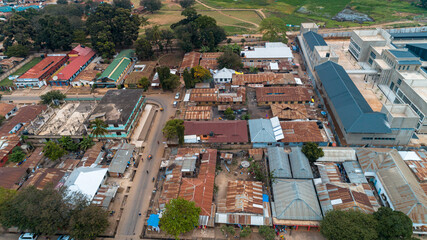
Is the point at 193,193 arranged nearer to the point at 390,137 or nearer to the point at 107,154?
the point at 107,154

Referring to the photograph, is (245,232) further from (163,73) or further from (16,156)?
(163,73)

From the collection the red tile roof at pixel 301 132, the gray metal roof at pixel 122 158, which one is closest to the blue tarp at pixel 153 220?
the gray metal roof at pixel 122 158

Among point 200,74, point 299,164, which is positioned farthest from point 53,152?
point 299,164

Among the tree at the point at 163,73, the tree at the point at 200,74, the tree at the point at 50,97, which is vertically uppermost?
the tree at the point at 200,74

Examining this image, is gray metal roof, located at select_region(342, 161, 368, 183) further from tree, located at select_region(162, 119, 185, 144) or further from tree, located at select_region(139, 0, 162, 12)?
tree, located at select_region(139, 0, 162, 12)

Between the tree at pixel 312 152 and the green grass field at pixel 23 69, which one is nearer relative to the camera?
the tree at pixel 312 152

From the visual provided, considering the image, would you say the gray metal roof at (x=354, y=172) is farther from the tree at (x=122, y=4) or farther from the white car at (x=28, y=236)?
the tree at (x=122, y=4)
